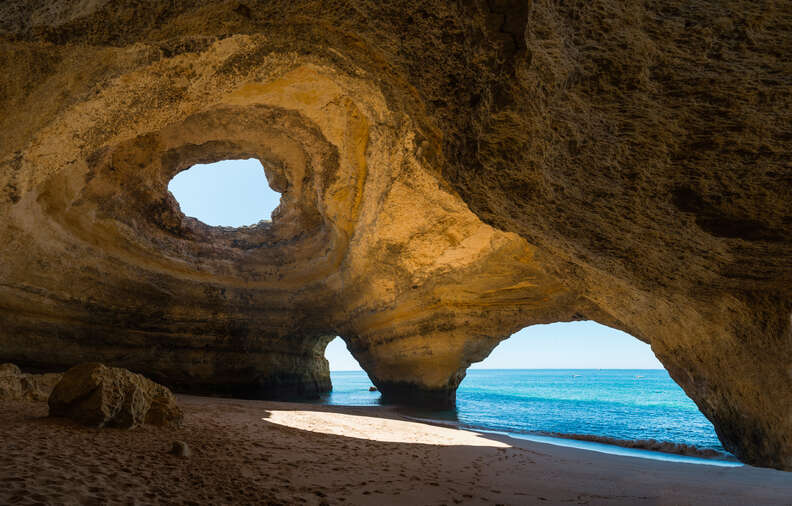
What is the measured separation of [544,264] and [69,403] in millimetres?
4118

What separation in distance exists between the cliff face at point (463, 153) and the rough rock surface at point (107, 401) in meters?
1.93

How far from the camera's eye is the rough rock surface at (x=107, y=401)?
2.31m

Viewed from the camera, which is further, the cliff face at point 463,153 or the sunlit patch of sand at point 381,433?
the sunlit patch of sand at point 381,433

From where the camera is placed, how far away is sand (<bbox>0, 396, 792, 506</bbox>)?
1.44 m

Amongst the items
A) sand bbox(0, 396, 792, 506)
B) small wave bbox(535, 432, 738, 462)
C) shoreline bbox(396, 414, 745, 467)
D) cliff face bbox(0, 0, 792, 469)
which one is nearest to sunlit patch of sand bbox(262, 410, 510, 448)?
sand bbox(0, 396, 792, 506)

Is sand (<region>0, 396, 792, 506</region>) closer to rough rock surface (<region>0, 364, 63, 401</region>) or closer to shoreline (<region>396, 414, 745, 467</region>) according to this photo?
rough rock surface (<region>0, 364, 63, 401</region>)

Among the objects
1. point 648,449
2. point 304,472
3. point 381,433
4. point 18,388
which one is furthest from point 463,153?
point 648,449

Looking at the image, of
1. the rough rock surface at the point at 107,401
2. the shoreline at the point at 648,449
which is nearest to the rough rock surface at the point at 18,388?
the rough rock surface at the point at 107,401

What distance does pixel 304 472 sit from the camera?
202 centimetres

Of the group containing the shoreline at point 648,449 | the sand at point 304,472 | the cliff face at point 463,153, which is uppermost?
the cliff face at point 463,153

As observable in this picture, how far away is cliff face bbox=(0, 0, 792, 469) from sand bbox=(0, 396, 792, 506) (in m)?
1.45

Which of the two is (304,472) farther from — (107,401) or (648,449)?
(648,449)

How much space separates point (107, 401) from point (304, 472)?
1267 millimetres

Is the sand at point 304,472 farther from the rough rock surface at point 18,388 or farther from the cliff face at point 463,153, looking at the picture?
the cliff face at point 463,153
